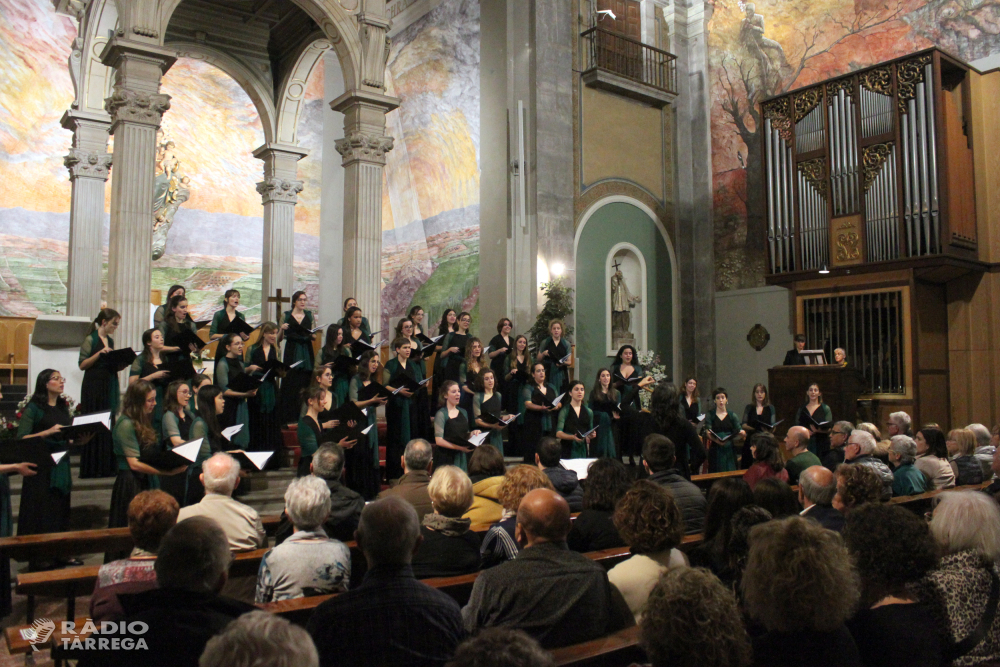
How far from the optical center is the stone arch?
553 inches

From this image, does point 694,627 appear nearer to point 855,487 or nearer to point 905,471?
point 855,487

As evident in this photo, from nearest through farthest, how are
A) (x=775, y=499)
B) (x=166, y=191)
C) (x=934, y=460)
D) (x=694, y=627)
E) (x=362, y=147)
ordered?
(x=694, y=627) → (x=775, y=499) → (x=934, y=460) → (x=362, y=147) → (x=166, y=191)

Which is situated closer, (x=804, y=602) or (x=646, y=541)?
(x=804, y=602)

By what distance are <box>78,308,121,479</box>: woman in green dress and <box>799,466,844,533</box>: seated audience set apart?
5.63 meters

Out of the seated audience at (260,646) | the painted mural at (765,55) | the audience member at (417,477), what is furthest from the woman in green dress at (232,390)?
the painted mural at (765,55)

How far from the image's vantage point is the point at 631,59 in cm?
1449

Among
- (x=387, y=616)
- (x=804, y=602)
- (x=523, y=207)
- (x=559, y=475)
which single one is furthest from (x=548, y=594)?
(x=523, y=207)

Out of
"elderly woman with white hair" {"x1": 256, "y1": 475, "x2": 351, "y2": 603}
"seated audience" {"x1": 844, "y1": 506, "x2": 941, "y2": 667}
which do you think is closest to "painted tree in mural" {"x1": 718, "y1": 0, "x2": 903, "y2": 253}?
"seated audience" {"x1": 844, "y1": 506, "x2": 941, "y2": 667}

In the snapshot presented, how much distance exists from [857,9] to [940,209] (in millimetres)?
4070

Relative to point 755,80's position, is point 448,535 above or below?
below

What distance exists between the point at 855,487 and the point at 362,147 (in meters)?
8.66

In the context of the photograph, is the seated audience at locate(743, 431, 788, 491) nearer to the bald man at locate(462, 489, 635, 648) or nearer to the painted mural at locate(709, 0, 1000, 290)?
the bald man at locate(462, 489, 635, 648)

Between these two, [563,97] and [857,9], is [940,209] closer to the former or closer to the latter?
[857,9]

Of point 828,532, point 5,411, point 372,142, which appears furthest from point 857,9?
point 5,411
